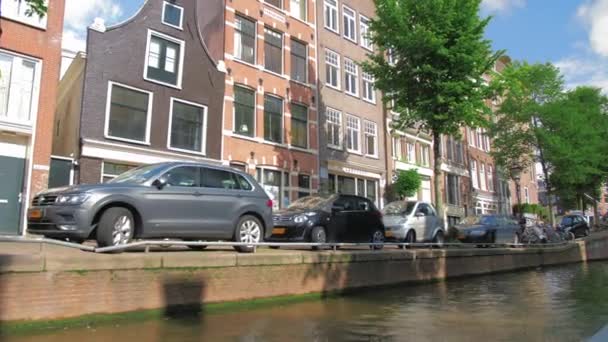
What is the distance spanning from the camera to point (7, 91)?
14.6 meters

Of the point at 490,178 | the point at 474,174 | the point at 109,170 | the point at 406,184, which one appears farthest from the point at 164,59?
the point at 490,178

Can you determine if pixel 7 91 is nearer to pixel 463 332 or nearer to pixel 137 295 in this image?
pixel 137 295

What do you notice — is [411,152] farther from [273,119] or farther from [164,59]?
[164,59]

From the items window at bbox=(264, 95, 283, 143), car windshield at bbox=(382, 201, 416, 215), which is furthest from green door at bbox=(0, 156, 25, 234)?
car windshield at bbox=(382, 201, 416, 215)

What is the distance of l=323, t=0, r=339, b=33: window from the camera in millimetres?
27000

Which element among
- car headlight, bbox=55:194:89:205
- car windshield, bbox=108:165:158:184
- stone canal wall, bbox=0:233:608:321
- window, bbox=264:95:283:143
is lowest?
stone canal wall, bbox=0:233:608:321

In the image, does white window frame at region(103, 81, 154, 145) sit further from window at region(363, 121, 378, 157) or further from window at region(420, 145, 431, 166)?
window at region(420, 145, 431, 166)

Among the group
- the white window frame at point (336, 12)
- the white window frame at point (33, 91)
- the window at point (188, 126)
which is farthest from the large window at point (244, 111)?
the white window frame at point (33, 91)

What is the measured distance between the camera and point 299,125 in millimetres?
24125

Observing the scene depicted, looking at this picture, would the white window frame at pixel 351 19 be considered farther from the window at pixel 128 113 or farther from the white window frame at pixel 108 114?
the window at pixel 128 113

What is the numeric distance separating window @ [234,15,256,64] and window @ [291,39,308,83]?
8.72 ft

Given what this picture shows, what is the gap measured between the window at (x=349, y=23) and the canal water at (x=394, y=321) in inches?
779

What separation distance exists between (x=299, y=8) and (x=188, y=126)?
10.4 meters

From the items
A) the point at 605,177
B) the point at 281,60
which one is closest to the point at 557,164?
the point at 605,177
